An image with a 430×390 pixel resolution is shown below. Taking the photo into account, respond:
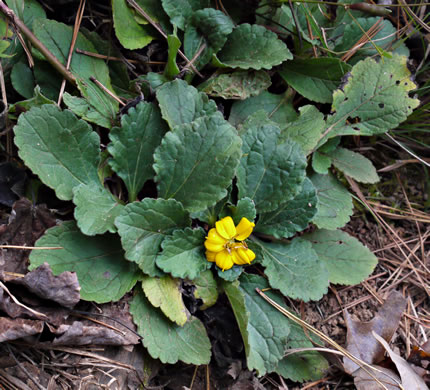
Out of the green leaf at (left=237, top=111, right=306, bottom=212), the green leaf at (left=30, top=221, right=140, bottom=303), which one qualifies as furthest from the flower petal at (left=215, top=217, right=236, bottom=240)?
the green leaf at (left=30, top=221, right=140, bottom=303)

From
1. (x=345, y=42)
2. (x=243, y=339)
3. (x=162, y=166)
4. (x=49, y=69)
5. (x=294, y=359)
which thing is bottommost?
(x=294, y=359)

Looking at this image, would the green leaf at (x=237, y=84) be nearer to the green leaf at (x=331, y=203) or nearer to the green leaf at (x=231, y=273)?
the green leaf at (x=331, y=203)

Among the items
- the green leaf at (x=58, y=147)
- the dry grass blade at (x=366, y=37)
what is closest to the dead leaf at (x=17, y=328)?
the green leaf at (x=58, y=147)

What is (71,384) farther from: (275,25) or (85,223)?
(275,25)

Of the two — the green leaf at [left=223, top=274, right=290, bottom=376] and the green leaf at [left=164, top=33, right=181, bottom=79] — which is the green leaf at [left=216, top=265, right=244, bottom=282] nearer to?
the green leaf at [left=223, top=274, right=290, bottom=376]

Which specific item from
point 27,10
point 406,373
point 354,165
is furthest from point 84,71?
point 406,373

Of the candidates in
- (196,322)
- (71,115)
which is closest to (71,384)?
(196,322)
